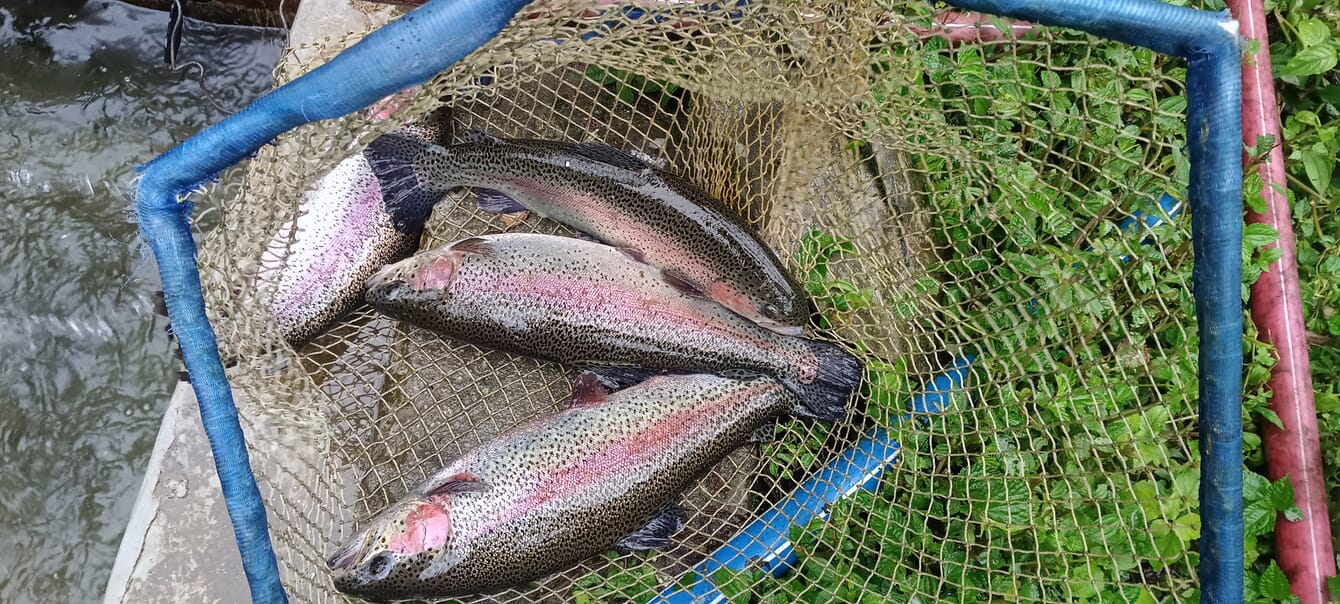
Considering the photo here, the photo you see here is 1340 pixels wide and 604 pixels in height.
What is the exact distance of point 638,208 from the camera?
255 cm

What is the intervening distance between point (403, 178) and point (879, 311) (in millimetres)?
1666

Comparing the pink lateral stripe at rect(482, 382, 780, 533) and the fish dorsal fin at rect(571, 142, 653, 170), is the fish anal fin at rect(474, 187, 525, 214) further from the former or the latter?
the pink lateral stripe at rect(482, 382, 780, 533)

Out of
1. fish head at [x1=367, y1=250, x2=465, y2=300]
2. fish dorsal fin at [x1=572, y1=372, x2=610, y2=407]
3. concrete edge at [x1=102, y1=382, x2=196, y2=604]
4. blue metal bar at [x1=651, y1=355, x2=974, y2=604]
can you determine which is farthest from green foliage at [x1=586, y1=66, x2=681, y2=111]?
concrete edge at [x1=102, y1=382, x2=196, y2=604]

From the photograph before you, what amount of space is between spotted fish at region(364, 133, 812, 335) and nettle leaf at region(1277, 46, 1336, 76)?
191 cm

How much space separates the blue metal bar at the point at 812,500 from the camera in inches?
98.7

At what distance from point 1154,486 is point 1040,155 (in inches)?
49.6

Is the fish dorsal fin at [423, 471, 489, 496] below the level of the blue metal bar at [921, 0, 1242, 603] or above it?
below

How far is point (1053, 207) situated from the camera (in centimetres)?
241

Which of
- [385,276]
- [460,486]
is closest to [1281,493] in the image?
[460,486]

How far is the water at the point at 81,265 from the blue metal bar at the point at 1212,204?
4018 millimetres

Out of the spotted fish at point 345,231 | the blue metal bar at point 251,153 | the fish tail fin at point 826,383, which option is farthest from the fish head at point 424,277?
the fish tail fin at point 826,383

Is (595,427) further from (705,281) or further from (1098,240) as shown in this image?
(1098,240)

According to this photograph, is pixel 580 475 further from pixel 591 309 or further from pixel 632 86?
pixel 632 86

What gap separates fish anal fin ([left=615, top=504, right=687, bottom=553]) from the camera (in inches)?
97.9
